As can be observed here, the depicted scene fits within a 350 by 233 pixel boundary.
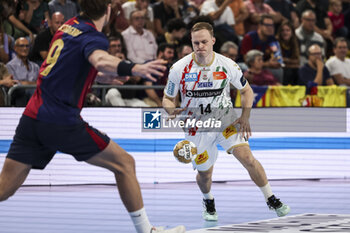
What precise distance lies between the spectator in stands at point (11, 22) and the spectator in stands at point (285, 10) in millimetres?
6400

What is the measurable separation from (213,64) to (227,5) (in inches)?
309

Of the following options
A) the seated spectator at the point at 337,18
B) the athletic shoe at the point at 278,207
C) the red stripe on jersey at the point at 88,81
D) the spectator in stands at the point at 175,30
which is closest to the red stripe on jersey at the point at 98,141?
the red stripe on jersey at the point at 88,81

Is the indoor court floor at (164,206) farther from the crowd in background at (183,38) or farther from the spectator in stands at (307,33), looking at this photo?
the spectator in stands at (307,33)

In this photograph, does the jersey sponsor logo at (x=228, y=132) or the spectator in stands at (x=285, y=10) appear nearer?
the jersey sponsor logo at (x=228, y=132)

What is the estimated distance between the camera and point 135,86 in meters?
12.6

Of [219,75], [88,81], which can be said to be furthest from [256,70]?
[88,81]

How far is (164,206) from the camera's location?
32.6 ft

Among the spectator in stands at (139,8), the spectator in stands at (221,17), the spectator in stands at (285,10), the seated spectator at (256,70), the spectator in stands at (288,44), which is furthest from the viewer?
the spectator in stands at (285,10)

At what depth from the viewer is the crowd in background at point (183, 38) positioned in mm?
13219

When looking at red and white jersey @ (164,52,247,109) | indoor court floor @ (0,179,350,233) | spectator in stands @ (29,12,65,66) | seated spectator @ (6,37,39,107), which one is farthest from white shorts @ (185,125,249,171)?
spectator in stands @ (29,12,65,66)

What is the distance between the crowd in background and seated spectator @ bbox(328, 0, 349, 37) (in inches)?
23.3

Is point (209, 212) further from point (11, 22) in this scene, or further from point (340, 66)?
point (340, 66)

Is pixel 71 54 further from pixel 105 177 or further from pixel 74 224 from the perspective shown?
pixel 105 177

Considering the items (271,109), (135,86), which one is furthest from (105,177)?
(271,109)
